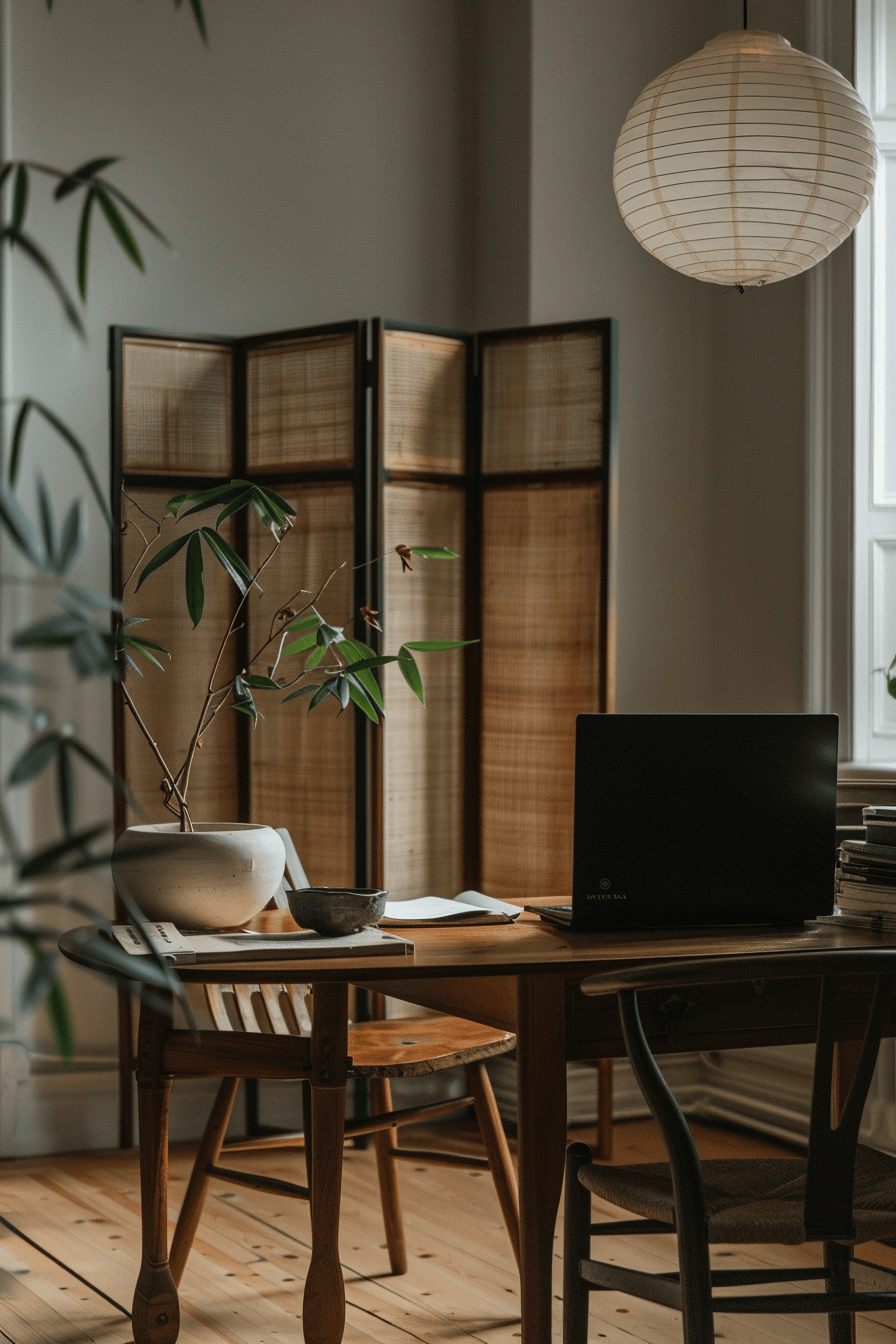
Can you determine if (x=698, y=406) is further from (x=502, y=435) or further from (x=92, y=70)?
(x=92, y=70)

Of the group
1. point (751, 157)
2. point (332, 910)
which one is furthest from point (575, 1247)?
point (751, 157)

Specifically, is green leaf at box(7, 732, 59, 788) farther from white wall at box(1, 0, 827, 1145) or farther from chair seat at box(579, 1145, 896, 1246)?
white wall at box(1, 0, 827, 1145)

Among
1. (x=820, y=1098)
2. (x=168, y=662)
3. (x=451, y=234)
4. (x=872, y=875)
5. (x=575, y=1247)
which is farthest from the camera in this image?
(x=451, y=234)

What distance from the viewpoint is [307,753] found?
3.70 m

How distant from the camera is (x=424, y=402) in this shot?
3.72 metres

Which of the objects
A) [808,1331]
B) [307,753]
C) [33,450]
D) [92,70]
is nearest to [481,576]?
[307,753]

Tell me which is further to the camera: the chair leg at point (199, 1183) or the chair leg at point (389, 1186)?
the chair leg at point (389, 1186)

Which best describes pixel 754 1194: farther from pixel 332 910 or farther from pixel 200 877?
pixel 200 877

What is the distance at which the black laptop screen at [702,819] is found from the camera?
217 cm

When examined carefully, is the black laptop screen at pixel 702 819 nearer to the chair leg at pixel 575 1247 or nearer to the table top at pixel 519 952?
the table top at pixel 519 952

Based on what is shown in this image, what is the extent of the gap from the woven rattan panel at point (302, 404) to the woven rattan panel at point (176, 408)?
78 mm

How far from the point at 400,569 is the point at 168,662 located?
614mm

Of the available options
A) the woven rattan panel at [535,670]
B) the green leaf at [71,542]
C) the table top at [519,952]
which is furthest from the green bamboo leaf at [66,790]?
the woven rattan panel at [535,670]

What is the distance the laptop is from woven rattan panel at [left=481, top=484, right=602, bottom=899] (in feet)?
4.63
